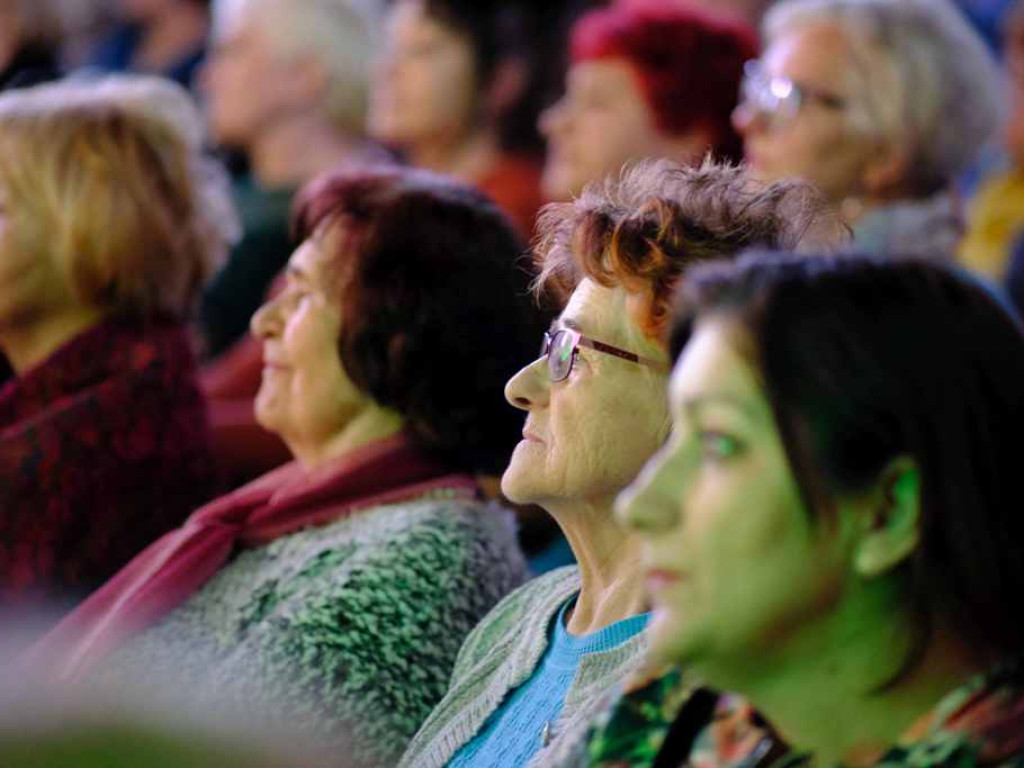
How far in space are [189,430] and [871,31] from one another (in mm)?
1639

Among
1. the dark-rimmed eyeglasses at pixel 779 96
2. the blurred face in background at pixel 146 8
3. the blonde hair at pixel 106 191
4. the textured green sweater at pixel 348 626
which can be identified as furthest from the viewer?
the blurred face in background at pixel 146 8

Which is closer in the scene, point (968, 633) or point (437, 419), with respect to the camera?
point (968, 633)

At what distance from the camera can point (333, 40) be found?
498 centimetres

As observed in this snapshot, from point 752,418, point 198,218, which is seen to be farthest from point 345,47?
point 752,418

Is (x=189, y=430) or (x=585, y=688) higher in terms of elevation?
(x=189, y=430)

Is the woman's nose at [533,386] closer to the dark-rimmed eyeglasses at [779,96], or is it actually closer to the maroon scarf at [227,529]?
the maroon scarf at [227,529]

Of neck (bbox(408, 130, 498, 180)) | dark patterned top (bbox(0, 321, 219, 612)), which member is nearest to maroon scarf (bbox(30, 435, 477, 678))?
dark patterned top (bbox(0, 321, 219, 612))

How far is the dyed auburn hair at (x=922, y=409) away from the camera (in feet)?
3.90

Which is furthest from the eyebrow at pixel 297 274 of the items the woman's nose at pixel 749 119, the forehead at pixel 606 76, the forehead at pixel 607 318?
the forehead at pixel 606 76

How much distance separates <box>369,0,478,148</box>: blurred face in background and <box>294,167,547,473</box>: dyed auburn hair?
2.09 meters

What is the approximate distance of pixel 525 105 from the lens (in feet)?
14.8

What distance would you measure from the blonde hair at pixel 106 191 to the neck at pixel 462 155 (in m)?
1.37

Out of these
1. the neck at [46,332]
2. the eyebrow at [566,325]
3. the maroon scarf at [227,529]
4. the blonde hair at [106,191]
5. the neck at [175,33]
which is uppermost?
the neck at [175,33]

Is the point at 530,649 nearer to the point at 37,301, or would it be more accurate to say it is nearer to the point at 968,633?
the point at 968,633
